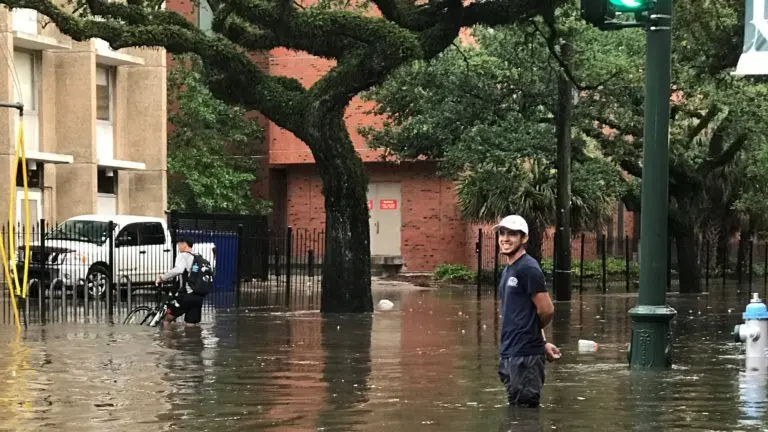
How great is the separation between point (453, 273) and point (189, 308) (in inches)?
898

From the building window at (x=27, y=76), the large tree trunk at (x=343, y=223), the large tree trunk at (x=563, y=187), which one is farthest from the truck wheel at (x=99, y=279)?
the building window at (x=27, y=76)

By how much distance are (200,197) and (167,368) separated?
100 feet

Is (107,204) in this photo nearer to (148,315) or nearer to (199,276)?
(148,315)

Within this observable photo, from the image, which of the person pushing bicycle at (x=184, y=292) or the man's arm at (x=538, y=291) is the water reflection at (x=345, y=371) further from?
the person pushing bicycle at (x=184, y=292)

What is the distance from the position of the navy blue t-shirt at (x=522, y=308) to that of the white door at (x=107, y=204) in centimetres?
3294

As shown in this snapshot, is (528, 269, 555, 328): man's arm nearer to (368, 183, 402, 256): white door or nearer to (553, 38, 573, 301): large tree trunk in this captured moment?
(553, 38, 573, 301): large tree trunk

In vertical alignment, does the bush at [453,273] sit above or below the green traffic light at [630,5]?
below

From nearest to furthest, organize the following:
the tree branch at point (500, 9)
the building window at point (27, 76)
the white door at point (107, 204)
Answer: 1. the tree branch at point (500, 9)
2. the building window at point (27, 76)
3. the white door at point (107, 204)

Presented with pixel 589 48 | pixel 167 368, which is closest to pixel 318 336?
pixel 167 368

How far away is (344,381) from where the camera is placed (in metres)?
13.0

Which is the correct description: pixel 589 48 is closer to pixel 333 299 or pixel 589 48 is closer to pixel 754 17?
pixel 333 299

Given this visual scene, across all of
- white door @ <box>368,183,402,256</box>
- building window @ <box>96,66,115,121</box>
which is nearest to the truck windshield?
building window @ <box>96,66,115,121</box>

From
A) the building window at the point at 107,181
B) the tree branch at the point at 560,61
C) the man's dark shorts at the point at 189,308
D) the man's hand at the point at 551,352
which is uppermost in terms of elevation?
the tree branch at the point at 560,61

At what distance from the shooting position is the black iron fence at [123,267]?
24.9 meters
